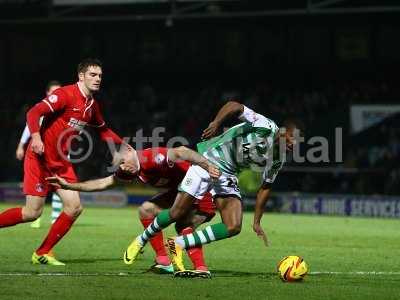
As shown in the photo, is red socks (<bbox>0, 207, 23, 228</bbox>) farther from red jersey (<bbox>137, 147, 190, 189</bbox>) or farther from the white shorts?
the white shorts

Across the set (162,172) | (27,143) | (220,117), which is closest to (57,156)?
(162,172)

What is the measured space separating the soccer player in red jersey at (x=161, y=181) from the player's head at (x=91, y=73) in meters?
1.04

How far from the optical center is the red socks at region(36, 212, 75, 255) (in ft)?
40.1

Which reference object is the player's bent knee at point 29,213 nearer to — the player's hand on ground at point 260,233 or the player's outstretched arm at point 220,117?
the player's hand on ground at point 260,233

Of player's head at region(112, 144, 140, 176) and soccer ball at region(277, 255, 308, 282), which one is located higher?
player's head at region(112, 144, 140, 176)

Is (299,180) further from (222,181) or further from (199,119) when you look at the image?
(222,181)

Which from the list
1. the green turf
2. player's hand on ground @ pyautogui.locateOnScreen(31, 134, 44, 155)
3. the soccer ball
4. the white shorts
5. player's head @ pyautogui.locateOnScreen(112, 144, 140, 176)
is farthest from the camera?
player's hand on ground @ pyautogui.locateOnScreen(31, 134, 44, 155)

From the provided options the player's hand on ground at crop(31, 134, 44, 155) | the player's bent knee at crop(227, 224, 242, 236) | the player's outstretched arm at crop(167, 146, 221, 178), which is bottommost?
the player's bent knee at crop(227, 224, 242, 236)

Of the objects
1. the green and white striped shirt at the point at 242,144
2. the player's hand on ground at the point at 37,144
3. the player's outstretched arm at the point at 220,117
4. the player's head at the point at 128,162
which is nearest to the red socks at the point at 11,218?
the player's hand on ground at the point at 37,144

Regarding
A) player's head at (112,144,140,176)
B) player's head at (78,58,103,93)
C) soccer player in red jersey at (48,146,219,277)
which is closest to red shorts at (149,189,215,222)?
soccer player in red jersey at (48,146,219,277)

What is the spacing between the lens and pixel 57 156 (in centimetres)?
1239

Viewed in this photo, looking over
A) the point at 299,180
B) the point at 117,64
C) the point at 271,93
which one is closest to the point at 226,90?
the point at 271,93

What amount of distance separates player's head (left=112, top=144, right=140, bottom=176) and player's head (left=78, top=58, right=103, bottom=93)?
1.15 metres

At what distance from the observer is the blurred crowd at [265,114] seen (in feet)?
87.5
